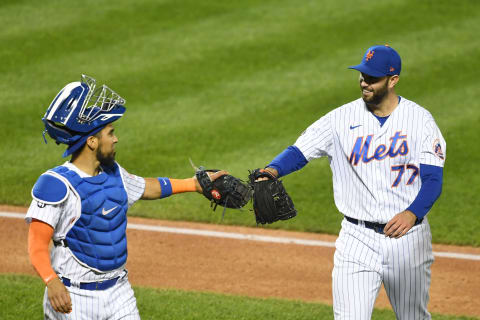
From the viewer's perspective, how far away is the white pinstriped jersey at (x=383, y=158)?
15.2ft

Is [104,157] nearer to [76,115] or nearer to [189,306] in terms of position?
[76,115]

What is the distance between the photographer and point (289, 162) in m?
4.84

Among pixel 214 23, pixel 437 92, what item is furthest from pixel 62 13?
pixel 437 92

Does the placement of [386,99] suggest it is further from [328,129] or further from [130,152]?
[130,152]

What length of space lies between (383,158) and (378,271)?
25.8 inches

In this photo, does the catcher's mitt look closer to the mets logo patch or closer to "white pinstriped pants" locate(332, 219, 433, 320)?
"white pinstriped pants" locate(332, 219, 433, 320)

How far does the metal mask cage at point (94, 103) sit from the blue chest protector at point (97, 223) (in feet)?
0.98

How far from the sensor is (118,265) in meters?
4.17

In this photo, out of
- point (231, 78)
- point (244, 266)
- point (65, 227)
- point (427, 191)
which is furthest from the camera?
point (231, 78)

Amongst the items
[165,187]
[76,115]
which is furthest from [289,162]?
[76,115]

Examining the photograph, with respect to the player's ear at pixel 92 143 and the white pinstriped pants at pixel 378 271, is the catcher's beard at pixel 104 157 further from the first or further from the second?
the white pinstriped pants at pixel 378 271

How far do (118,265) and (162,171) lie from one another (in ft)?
15.5

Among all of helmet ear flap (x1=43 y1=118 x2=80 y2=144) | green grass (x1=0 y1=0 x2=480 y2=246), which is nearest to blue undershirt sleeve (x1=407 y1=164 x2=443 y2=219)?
helmet ear flap (x1=43 y1=118 x2=80 y2=144)

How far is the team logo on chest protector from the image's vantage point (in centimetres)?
463
